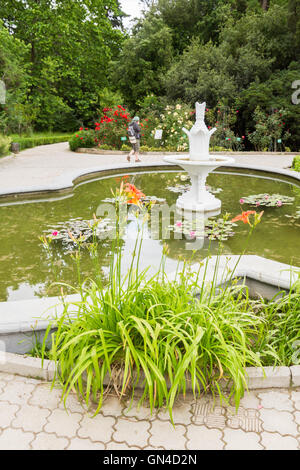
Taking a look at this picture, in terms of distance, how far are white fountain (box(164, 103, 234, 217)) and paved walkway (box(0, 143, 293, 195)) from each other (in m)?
2.93

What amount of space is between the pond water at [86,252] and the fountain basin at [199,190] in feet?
1.24

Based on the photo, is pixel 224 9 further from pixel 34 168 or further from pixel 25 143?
pixel 34 168

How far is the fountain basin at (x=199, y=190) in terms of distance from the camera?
680cm

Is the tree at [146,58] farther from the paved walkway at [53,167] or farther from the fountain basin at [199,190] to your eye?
the fountain basin at [199,190]

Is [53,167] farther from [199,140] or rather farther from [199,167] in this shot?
[199,167]

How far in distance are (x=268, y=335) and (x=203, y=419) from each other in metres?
0.81

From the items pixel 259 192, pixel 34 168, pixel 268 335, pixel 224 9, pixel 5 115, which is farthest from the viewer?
pixel 224 9

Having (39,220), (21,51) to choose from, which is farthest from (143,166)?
(21,51)

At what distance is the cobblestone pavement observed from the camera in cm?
204

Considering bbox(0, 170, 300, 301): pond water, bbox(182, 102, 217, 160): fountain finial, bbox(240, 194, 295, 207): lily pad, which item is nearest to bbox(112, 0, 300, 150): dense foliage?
bbox(0, 170, 300, 301): pond water

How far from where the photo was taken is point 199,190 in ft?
23.3

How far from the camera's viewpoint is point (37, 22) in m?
25.4

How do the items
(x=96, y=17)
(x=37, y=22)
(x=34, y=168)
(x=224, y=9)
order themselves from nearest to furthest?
1. (x=34, y=168)
2. (x=224, y=9)
3. (x=37, y=22)
4. (x=96, y=17)

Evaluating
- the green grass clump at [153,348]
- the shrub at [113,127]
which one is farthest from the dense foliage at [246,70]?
the green grass clump at [153,348]
